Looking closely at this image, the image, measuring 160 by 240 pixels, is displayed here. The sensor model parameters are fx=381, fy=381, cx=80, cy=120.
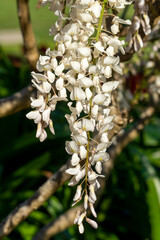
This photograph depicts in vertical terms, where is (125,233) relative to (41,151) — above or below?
below

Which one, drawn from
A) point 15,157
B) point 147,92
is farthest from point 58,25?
point 15,157

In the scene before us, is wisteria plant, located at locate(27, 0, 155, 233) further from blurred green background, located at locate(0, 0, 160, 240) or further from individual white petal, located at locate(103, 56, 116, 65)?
blurred green background, located at locate(0, 0, 160, 240)

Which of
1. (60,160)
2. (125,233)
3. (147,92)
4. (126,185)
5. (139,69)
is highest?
(139,69)

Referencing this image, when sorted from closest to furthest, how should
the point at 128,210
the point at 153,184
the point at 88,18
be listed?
the point at 88,18
the point at 153,184
the point at 128,210

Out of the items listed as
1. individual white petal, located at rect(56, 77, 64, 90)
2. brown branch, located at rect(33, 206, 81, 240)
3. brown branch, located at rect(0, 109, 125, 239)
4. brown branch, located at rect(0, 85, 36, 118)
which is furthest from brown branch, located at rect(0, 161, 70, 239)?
individual white petal, located at rect(56, 77, 64, 90)

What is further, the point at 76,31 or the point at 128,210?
the point at 128,210

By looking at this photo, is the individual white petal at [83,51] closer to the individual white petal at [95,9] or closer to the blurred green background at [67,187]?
the individual white petal at [95,9]

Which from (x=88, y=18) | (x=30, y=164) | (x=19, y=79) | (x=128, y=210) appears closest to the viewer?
(x=88, y=18)

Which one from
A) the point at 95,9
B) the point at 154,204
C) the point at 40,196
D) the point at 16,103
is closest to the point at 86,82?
the point at 95,9

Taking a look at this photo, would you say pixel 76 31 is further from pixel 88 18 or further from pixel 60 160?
pixel 60 160
